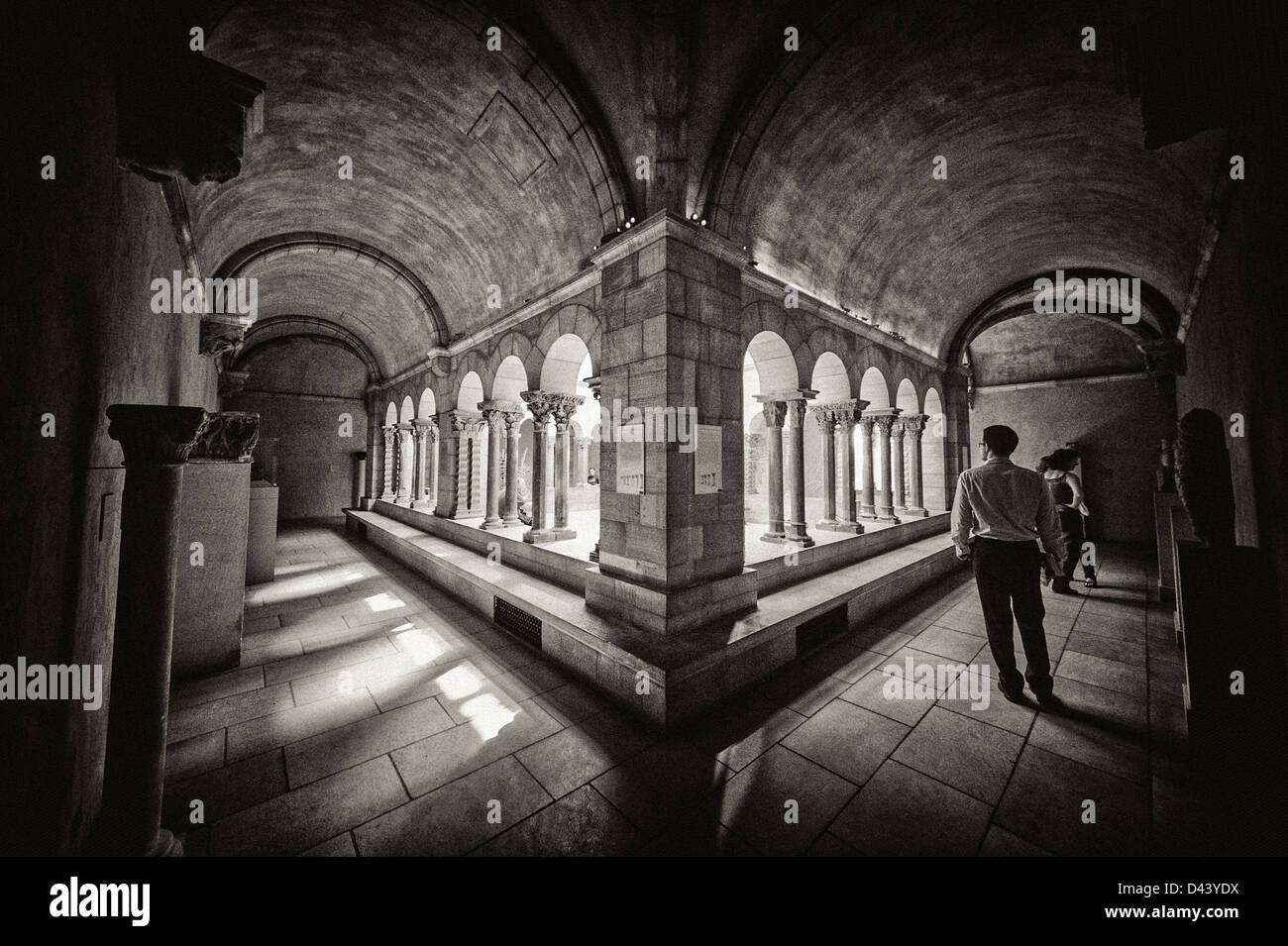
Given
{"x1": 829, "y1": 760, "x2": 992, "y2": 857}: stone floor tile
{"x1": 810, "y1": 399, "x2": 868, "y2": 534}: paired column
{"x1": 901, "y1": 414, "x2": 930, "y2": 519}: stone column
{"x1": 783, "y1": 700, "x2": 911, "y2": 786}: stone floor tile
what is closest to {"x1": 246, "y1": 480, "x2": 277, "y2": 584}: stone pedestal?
{"x1": 783, "y1": 700, "x2": 911, "y2": 786}: stone floor tile

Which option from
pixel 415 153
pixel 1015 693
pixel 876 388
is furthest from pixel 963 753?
pixel 415 153

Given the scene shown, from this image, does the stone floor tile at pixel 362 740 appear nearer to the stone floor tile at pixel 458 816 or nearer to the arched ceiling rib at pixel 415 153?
the stone floor tile at pixel 458 816

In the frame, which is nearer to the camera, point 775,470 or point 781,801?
point 781,801

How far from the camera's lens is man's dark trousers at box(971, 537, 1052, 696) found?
286 cm

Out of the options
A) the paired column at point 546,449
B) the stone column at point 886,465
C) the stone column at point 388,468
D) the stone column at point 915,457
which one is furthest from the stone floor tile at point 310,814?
the stone column at point 388,468

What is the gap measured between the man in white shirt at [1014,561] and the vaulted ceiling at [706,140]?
8.55ft

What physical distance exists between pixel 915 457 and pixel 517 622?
8007 mm

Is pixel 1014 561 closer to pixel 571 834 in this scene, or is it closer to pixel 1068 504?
pixel 571 834

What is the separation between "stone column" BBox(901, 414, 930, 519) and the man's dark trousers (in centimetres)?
555

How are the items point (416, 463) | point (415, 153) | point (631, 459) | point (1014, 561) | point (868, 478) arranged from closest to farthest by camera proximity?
point (1014, 561)
point (631, 459)
point (415, 153)
point (868, 478)
point (416, 463)

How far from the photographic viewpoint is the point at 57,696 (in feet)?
4.82

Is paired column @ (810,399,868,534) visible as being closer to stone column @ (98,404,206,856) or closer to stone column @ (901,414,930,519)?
stone column @ (901,414,930,519)

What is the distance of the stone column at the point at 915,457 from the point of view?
814 centimetres

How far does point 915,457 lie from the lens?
330 inches
